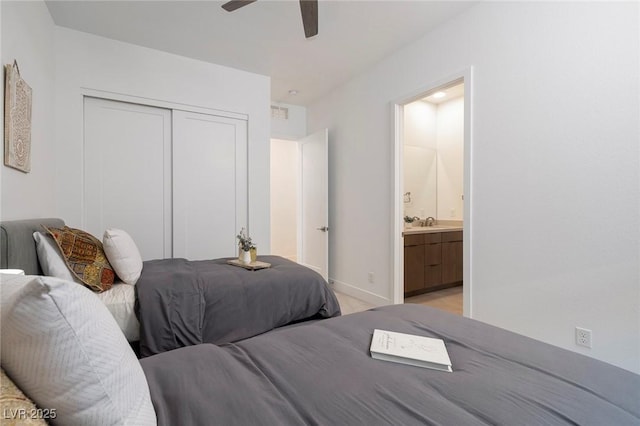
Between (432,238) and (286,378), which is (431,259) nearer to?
(432,238)

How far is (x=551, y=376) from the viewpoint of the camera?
83 cm

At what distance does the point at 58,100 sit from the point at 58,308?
3252 mm

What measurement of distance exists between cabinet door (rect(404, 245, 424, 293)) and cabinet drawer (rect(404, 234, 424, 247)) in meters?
0.04

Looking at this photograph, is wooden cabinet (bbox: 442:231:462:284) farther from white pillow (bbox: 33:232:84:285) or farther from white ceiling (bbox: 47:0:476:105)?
white pillow (bbox: 33:232:84:285)

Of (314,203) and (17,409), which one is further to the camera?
(314,203)

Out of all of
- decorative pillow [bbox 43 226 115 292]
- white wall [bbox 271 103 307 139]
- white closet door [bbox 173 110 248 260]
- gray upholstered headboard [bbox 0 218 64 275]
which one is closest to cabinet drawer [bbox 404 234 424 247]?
white closet door [bbox 173 110 248 260]

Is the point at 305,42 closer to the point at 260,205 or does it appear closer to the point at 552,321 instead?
the point at 260,205

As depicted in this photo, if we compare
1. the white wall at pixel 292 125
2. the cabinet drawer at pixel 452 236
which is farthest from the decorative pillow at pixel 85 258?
the cabinet drawer at pixel 452 236

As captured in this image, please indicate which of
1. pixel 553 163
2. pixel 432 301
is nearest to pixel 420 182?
pixel 432 301

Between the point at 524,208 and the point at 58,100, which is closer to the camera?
the point at 524,208

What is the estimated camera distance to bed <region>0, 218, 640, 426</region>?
49cm

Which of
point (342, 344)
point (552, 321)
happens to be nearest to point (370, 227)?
point (552, 321)

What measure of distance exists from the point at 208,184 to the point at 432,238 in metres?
2.83

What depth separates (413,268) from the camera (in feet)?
12.4
